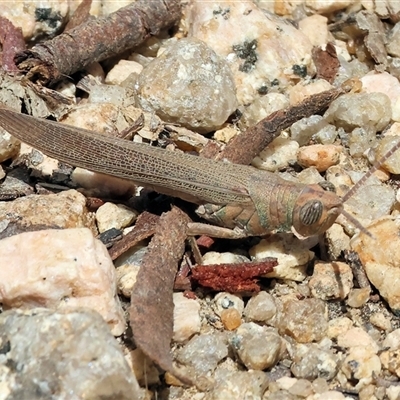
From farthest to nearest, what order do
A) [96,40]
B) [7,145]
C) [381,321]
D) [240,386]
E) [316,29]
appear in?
[316,29] → [96,40] → [7,145] → [381,321] → [240,386]

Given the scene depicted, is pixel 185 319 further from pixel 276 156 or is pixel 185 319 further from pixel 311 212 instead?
pixel 276 156

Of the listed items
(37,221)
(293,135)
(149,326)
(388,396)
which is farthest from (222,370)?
(293,135)

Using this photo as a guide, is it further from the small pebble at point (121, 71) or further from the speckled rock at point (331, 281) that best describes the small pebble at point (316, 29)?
the speckled rock at point (331, 281)

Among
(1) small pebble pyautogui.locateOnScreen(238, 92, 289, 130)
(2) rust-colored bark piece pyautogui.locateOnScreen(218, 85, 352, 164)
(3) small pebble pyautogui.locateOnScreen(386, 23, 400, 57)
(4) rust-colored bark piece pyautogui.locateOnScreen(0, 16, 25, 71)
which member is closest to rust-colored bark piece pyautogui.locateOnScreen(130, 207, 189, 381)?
(2) rust-colored bark piece pyautogui.locateOnScreen(218, 85, 352, 164)

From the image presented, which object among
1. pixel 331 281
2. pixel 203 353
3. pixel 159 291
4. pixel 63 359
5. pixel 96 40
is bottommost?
pixel 203 353

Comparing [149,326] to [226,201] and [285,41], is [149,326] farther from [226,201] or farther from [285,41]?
[285,41]

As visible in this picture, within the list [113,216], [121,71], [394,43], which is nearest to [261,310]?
[113,216]
